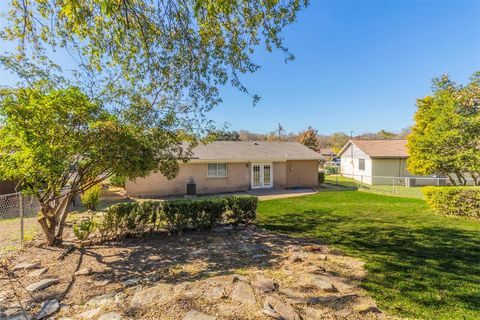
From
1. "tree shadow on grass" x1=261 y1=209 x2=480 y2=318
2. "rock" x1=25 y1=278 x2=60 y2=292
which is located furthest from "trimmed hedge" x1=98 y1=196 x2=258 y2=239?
"rock" x1=25 y1=278 x2=60 y2=292

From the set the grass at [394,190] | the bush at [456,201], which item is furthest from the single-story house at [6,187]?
the grass at [394,190]

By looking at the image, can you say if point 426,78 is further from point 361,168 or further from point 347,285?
point 347,285

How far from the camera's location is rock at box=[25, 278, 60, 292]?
13.5 feet

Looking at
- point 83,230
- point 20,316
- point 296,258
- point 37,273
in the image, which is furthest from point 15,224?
point 296,258

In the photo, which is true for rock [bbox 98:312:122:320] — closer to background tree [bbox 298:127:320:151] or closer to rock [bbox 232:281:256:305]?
rock [bbox 232:281:256:305]

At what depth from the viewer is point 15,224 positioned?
919 cm

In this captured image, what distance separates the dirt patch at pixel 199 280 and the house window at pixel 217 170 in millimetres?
10558

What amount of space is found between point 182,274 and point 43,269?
2780 millimetres

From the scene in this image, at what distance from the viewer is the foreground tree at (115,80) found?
4988 mm

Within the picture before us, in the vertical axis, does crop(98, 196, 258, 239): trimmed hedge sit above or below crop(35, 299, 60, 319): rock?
above

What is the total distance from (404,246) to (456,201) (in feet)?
18.6

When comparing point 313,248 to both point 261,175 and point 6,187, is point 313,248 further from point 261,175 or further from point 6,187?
point 6,187

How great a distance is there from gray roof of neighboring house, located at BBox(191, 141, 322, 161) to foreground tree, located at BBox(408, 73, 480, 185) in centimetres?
729

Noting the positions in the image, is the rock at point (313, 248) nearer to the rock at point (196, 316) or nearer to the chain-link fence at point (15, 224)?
the rock at point (196, 316)
